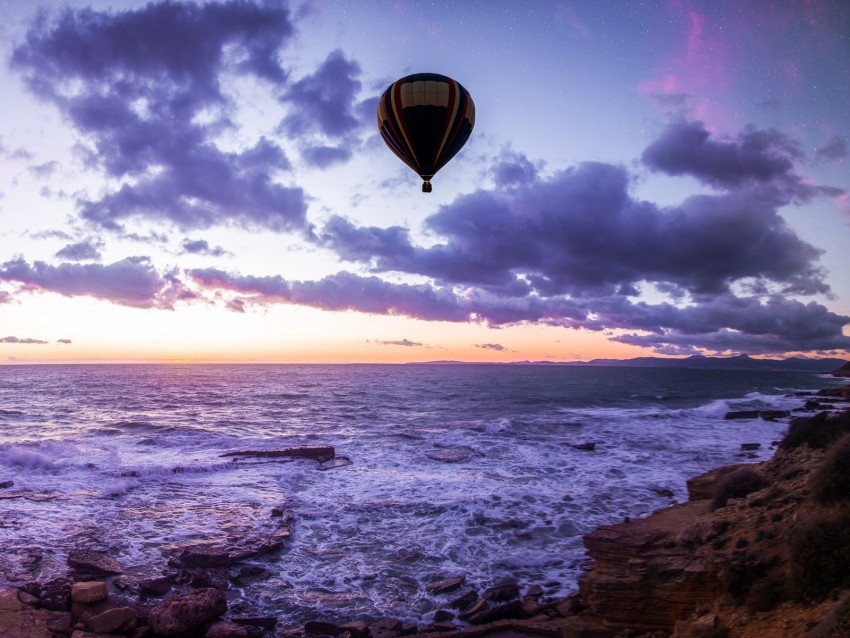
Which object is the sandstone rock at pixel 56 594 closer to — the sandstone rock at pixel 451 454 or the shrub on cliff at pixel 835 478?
the shrub on cliff at pixel 835 478

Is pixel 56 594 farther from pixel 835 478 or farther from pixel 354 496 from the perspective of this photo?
pixel 835 478

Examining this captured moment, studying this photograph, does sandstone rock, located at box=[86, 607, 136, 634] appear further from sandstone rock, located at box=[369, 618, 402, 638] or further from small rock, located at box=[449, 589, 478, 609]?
small rock, located at box=[449, 589, 478, 609]

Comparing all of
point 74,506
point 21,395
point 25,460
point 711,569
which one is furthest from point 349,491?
point 21,395

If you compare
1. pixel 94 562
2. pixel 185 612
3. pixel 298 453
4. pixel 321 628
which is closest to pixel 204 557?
pixel 94 562

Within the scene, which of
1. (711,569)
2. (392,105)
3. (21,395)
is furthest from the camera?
(21,395)

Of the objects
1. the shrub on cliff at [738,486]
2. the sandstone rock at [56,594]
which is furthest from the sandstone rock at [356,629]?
the shrub on cliff at [738,486]

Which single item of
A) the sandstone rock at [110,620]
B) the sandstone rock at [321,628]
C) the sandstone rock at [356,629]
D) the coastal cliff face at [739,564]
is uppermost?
the coastal cliff face at [739,564]

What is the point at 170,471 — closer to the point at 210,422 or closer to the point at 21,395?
the point at 210,422
